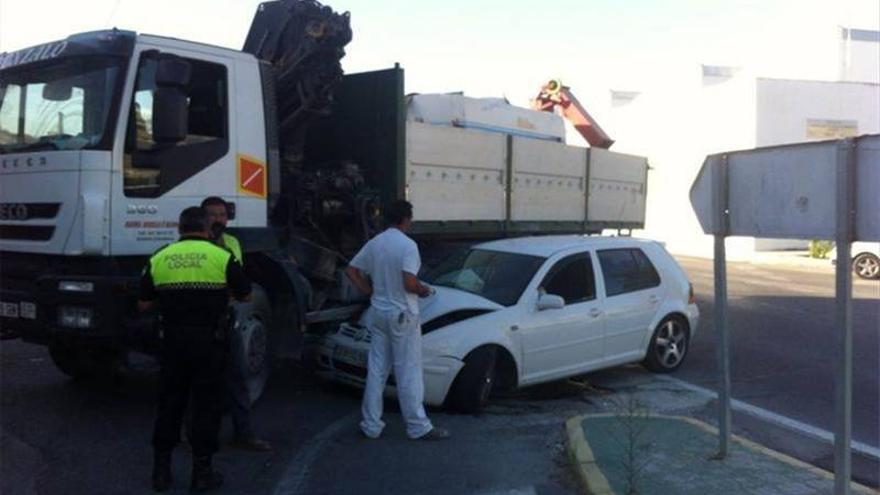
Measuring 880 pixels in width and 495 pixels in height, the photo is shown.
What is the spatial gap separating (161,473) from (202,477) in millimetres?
254

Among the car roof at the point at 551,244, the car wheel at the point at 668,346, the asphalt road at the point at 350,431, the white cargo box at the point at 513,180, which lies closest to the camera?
the asphalt road at the point at 350,431

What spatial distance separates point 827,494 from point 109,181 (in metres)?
5.23

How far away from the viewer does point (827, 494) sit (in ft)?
16.5

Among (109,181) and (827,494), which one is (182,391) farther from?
(827,494)

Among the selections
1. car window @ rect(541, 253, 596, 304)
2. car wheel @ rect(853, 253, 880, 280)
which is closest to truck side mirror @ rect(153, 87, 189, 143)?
car window @ rect(541, 253, 596, 304)

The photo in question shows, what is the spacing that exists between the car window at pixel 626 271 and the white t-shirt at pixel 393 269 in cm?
279

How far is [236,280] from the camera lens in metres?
5.21

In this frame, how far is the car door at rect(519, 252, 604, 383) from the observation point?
7.48 metres

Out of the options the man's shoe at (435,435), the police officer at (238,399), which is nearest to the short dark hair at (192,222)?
the police officer at (238,399)

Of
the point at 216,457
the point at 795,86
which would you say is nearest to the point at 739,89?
the point at 795,86

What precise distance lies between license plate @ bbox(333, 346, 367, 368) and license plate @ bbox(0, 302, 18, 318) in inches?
101

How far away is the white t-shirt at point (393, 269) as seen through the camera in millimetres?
6223

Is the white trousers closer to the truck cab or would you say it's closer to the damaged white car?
the damaged white car

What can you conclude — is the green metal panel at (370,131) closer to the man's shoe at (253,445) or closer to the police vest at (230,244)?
the police vest at (230,244)
